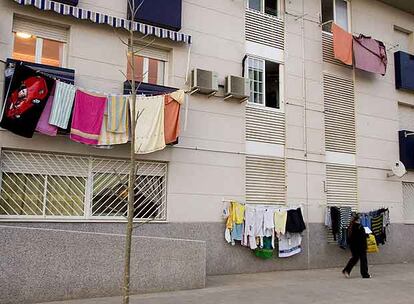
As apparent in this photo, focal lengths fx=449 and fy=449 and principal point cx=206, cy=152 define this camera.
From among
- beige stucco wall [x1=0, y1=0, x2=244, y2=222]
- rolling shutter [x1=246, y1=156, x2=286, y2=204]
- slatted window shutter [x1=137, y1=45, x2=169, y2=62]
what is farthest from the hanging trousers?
slatted window shutter [x1=137, y1=45, x2=169, y2=62]

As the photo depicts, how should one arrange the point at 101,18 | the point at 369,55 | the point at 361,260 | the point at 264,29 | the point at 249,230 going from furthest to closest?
the point at 369,55, the point at 264,29, the point at 249,230, the point at 361,260, the point at 101,18

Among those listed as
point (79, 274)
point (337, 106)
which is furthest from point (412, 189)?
point (79, 274)

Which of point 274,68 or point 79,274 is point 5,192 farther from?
point 274,68

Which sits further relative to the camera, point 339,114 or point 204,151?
point 339,114

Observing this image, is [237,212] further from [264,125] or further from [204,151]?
[264,125]

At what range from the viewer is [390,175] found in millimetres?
15195

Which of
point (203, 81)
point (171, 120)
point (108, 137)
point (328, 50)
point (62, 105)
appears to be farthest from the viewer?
point (328, 50)

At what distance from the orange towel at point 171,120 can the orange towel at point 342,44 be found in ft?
20.4

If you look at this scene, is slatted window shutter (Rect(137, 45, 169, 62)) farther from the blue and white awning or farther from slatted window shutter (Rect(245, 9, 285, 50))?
slatted window shutter (Rect(245, 9, 285, 50))

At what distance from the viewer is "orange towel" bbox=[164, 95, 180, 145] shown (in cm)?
1053

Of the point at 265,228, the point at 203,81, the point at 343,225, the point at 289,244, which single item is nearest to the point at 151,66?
the point at 203,81

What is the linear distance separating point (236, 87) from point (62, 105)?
4.64m

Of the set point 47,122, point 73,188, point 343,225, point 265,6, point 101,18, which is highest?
point 265,6

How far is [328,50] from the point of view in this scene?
572 inches
